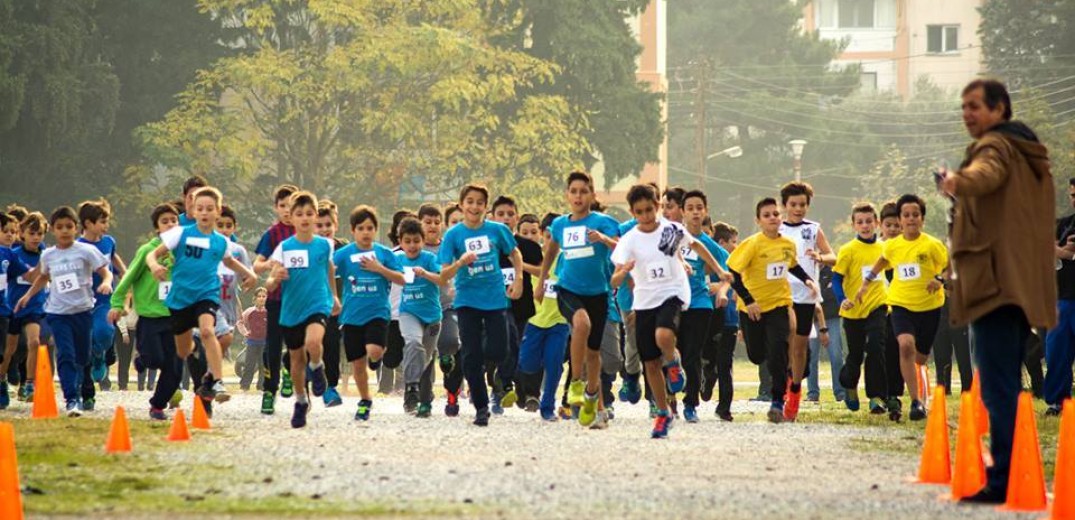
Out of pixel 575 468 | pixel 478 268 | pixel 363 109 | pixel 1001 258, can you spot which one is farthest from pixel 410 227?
pixel 363 109

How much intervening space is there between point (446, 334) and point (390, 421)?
2.26m

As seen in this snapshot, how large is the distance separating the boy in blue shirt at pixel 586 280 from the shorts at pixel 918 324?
105 inches

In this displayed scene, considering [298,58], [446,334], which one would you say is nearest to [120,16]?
[298,58]

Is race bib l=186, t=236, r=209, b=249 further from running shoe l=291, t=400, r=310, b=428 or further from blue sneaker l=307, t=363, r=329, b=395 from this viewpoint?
running shoe l=291, t=400, r=310, b=428

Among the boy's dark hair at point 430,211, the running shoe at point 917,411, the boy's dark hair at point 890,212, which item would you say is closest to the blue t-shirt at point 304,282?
the boy's dark hair at point 430,211

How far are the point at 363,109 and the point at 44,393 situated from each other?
2847 centimetres

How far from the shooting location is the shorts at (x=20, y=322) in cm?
1883

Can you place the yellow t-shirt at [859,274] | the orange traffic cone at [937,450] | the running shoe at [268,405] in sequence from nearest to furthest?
1. the orange traffic cone at [937,450]
2. the running shoe at [268,405]
3. the yellow t-shirt at [859,274]

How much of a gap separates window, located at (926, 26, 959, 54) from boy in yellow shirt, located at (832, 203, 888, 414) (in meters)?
98.1

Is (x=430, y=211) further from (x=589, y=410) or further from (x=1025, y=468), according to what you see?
(x=1025, y=468)

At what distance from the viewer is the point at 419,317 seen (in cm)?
1762

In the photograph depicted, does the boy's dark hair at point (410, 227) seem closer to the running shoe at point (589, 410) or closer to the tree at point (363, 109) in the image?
the running shoe at point (589, 410)

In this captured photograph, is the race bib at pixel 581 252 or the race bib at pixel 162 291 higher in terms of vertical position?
the race bib at pixel 581 252

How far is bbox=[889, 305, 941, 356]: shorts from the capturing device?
16.8 m
